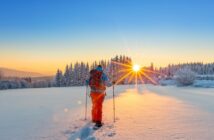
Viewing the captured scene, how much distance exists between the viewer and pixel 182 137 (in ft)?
20.6

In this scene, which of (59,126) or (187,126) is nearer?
(187,126)

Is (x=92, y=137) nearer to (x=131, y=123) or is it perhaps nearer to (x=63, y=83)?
(x=131, y=123)

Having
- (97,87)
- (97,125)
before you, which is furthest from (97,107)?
(97,125)

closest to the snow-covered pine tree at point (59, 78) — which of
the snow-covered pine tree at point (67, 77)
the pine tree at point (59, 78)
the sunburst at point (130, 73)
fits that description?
the pine tree at point (59, 78)

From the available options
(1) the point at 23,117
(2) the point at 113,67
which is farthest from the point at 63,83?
(1) the point at 23,117

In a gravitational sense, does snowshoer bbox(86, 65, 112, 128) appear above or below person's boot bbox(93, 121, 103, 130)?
above

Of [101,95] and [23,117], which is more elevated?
[101,95]

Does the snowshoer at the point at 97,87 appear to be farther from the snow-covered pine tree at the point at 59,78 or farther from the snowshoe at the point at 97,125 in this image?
the snow-covered pine tree at the point at 59,78

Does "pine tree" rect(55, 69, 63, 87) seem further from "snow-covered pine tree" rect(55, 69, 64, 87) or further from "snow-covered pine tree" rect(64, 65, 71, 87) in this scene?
"snow-covered pine tree" rect(64, 65, 71, 87)

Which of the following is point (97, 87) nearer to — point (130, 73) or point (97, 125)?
point (97, 125)

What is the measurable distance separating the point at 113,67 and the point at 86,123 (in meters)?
72.3

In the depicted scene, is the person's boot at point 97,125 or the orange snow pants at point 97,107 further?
the orange snow pants at point 97,107

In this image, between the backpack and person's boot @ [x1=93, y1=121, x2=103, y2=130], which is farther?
the backpack

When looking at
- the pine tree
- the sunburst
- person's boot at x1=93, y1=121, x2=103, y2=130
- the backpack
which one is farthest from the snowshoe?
the sunburst
